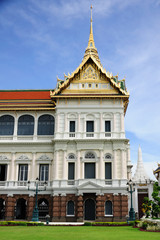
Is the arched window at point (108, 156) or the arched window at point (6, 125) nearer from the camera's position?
the arched window at point (108, 156)

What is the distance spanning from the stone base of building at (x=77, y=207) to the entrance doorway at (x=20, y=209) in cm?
188

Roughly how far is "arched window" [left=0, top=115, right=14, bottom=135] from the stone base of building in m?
8.00

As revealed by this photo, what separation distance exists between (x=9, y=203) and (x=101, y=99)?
54.6ft

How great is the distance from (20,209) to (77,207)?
8946 millimetres

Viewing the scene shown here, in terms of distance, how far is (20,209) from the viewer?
3722 centimetres

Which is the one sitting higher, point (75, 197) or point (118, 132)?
point (118, 132)

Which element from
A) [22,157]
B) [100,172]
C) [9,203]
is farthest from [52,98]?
[9,203]

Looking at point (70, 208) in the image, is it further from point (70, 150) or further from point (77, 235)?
point (77, 235)

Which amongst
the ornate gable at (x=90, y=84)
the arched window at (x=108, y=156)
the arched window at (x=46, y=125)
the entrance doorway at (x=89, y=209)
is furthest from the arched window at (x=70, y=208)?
the ornate gable at (x=90, y=84)

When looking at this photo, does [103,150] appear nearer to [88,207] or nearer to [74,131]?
[74,131]

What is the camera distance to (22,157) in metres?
36.0

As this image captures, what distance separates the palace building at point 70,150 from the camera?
32.9m

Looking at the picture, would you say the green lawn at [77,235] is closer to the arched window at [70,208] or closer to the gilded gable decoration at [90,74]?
the arched window at [70,208]

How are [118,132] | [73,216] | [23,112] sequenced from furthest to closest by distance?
[23,112] < [118,132] < [73,216]
